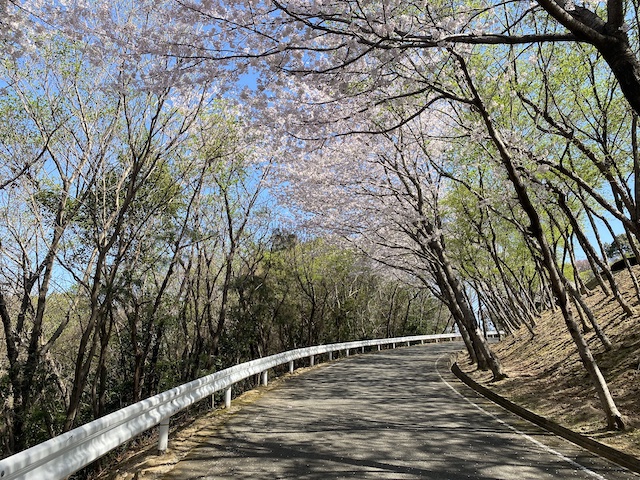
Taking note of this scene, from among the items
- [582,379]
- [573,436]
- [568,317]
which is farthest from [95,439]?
[582,379]

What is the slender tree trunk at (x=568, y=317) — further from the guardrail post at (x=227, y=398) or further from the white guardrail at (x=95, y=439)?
the guardrail post at (x=227, y=398)

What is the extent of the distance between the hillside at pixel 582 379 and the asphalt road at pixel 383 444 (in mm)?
620

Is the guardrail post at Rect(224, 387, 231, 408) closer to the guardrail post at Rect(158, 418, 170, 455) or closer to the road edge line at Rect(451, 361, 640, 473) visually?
the guardrail post at Rect(158, 418, 170, 455)

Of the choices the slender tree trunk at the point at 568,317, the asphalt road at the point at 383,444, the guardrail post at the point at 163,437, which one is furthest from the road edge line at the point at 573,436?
the guardrail post at the point at 163,437

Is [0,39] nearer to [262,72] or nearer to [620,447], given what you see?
[262,72]

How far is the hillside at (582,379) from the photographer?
7047mm

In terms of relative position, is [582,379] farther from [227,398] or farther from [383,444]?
[227,398]

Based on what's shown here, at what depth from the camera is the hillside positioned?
7.05 m

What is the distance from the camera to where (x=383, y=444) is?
6246 mm

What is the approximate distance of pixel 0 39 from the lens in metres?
6.17

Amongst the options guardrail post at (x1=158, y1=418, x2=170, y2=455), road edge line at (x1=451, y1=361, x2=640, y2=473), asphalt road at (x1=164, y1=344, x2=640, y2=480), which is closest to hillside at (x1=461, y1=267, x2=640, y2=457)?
road edge line at (x1=451, y1=361, x2=640, y2=473)

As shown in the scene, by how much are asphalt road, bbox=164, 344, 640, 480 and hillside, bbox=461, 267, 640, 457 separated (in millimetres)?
620

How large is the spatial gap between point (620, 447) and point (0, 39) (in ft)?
31.1

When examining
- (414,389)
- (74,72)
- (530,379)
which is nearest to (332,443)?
(414,389)
